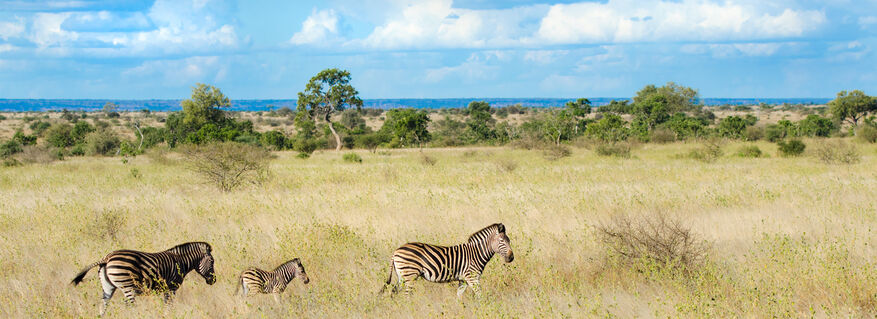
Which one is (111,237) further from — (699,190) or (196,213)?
(699,190)

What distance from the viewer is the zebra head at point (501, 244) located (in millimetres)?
5908

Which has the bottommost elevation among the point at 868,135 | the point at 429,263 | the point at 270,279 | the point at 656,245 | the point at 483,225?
the point at 868,135

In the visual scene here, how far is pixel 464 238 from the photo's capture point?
9859mm

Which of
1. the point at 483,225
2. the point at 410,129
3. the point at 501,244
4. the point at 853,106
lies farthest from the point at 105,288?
the point at 853,106

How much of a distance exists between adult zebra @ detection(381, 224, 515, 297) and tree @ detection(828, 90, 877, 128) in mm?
71723

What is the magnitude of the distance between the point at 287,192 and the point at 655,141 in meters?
37.5

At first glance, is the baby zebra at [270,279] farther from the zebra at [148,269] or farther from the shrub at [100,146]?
the shrub at [100,146]

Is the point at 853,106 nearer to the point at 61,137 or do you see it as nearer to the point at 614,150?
the point at 614,150

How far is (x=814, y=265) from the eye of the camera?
7.74 m

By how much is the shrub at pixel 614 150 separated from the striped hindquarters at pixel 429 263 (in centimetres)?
2663

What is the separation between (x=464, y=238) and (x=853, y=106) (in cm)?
6971

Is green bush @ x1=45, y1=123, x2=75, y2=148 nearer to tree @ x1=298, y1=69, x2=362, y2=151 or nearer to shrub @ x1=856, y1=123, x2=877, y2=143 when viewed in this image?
tree @ x1=298, y1=69, x2=362, y2=151

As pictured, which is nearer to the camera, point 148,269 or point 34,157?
point 148,269

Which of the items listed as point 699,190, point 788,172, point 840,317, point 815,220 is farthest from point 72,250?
point 788,172
